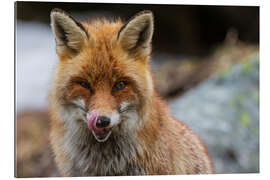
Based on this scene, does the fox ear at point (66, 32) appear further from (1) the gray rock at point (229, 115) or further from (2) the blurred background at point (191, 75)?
(1) the gray rock at point (229, 115)

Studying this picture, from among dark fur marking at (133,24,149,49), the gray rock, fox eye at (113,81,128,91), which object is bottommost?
the gray rock

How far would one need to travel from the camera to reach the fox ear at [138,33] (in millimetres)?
2898

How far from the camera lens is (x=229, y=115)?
16.3 ft

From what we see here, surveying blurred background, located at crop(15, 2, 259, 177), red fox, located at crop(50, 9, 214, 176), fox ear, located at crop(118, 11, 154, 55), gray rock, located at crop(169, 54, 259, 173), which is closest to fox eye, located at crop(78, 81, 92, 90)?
red fox, located at crop(50, 9, 214, 176)

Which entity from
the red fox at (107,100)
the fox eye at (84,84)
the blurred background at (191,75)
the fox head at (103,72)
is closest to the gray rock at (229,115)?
the blurred background at (191,75)

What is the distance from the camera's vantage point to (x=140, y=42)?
2988 millimetres

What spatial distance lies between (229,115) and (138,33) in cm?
252

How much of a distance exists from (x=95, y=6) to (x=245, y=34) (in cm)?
299

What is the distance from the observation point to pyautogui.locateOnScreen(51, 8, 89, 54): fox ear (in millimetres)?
2840

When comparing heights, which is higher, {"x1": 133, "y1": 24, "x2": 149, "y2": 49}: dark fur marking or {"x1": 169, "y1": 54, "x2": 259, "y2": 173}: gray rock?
{"x1": 133, "y1": 24, "x2": 149, "y2": 49}: dark fur marking

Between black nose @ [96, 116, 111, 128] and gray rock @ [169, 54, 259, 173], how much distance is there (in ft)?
7.79

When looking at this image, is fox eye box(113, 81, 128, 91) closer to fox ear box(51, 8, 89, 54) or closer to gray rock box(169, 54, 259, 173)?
fox ear box(51, 8, 89, 54)
